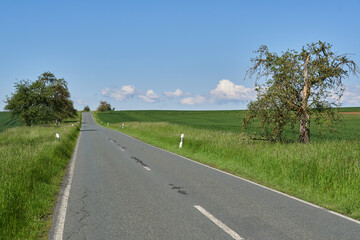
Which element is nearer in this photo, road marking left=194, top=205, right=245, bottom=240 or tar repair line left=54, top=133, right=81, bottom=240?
road marking left=194, top=205, right=245, bottom=240

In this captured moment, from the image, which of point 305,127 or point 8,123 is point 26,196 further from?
point 8,123

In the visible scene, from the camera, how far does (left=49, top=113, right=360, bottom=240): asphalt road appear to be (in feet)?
15.4

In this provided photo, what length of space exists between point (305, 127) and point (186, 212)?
1072 centimetres

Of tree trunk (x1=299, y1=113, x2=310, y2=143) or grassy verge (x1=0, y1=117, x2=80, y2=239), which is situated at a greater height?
tree trunk (x1=299, y1=113, x2=310, y2=143)

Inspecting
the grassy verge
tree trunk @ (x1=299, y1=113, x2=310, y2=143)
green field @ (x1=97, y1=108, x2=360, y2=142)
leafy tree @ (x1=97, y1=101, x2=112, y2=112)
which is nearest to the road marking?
the grassy verge

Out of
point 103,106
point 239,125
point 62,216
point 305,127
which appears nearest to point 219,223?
point 62,216

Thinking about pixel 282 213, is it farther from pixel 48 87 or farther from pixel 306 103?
pixel 48 87

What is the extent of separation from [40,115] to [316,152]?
130 feet

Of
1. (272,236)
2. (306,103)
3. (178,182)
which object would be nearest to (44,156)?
(178,182)

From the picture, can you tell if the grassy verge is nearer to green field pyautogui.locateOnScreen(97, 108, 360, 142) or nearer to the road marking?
the road marking

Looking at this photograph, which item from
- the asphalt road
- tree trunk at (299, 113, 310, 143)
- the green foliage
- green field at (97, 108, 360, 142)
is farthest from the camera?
the green foliage

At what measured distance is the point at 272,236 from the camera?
455 centimetres

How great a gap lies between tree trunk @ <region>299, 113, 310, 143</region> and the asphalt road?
6.49 metres

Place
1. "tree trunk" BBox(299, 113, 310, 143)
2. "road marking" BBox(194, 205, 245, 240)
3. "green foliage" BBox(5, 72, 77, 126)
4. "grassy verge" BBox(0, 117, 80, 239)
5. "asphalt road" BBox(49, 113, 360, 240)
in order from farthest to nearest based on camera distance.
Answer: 1. "green foliage" BBox(5, 72, 77, 126)
2. "tree trunk" BBox(299, 113, 310, 143)
3. "grassy verge" BBox(0, 117, 80, 239)
4. "asphalt road" BBox(49, 113, 360, 240)
5. "road marking" BBox(194, 205, 245, 240)
